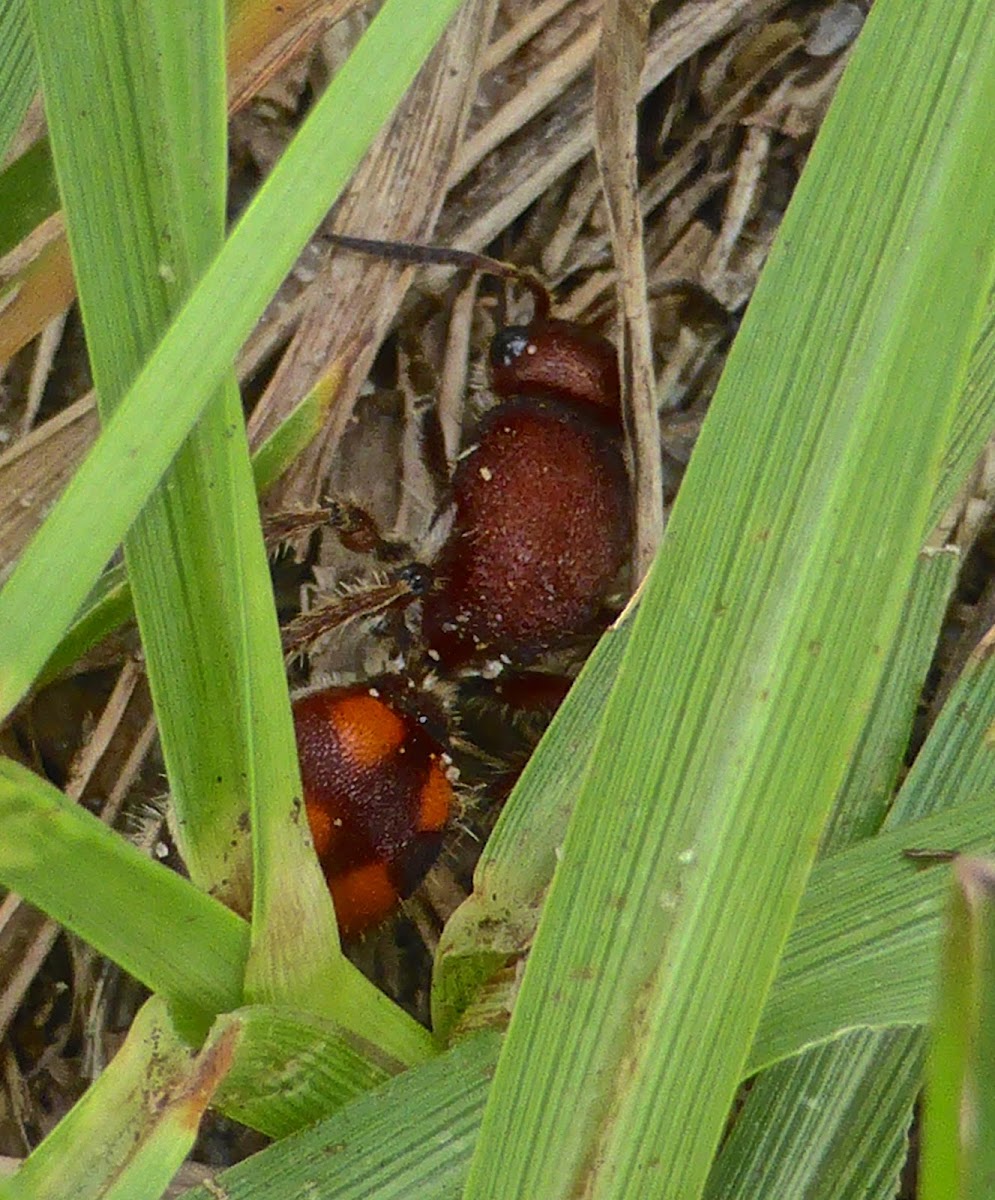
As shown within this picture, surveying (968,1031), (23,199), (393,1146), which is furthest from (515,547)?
(968,1031)

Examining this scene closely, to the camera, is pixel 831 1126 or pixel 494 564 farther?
pixel 494 564

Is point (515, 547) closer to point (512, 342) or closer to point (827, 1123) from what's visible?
point (512, 342)

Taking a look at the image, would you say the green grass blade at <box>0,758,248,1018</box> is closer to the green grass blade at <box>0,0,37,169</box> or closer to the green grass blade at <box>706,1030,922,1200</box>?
the green grass blade at <box>706,1030,922,1200</box>

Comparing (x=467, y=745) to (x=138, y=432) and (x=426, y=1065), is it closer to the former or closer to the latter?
(x=426, y=1065)

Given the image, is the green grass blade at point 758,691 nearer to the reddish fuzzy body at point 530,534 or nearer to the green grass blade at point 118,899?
the green grass blade at point 118,899

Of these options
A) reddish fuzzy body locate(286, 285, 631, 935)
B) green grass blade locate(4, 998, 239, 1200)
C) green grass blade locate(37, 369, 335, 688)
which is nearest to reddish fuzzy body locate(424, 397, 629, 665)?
reddish fuzzy body locate(286, 285, 631, 935)

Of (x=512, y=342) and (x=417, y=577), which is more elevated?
(x=512, y=342)
